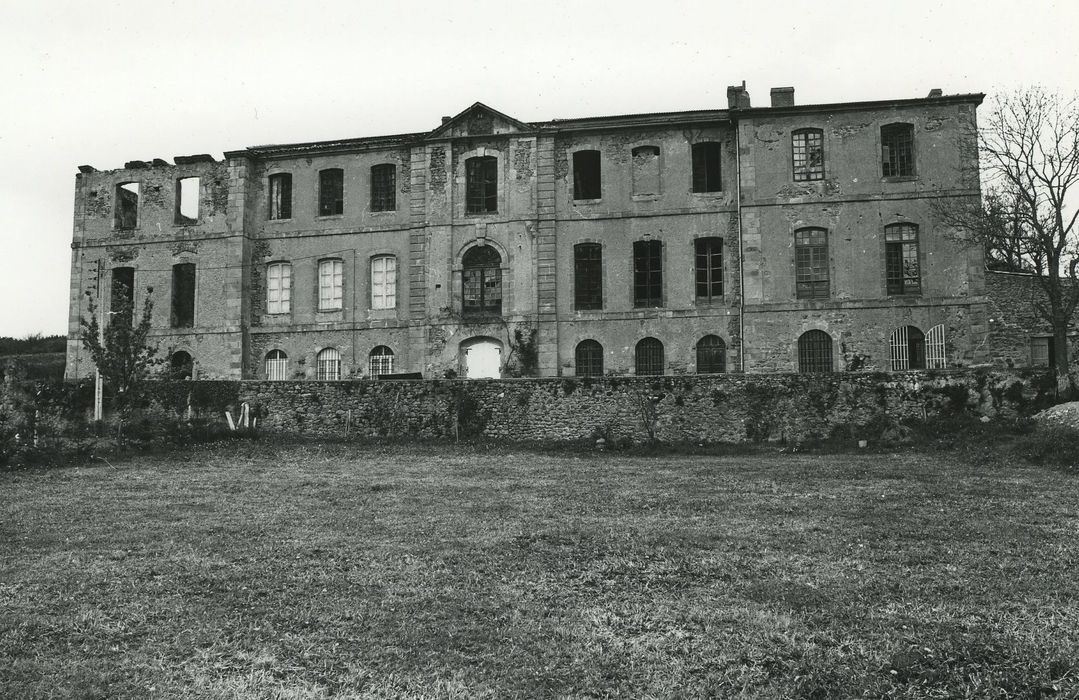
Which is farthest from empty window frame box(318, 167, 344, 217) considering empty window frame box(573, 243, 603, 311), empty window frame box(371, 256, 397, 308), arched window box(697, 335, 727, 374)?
arched window box(697, 335, 727, 374)

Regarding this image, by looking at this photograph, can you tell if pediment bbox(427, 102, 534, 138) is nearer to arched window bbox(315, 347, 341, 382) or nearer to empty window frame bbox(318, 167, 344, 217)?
empty window frame bbox(318, 167, 344, 217)

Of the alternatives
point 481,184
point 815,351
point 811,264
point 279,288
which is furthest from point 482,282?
point 815,351

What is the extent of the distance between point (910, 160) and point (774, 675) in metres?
22.8

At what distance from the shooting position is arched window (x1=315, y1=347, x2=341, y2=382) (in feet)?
87.1

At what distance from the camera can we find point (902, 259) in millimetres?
23812

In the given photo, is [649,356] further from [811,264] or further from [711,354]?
[811,264]

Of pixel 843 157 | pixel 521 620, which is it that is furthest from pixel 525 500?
pixel 843 157

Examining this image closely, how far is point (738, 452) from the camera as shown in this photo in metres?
17.1

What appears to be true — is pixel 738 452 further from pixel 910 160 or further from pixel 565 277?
pixel 910 160

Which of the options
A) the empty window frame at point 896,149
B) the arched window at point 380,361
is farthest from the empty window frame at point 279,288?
the empty window frame at point 896,149

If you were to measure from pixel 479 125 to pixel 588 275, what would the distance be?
585cm

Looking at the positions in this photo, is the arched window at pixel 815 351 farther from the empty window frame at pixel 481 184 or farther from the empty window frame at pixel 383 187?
the empty window frame at pixel 383 187

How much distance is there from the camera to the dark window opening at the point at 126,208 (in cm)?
2833

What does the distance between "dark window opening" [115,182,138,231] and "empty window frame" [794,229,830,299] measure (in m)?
21.6
